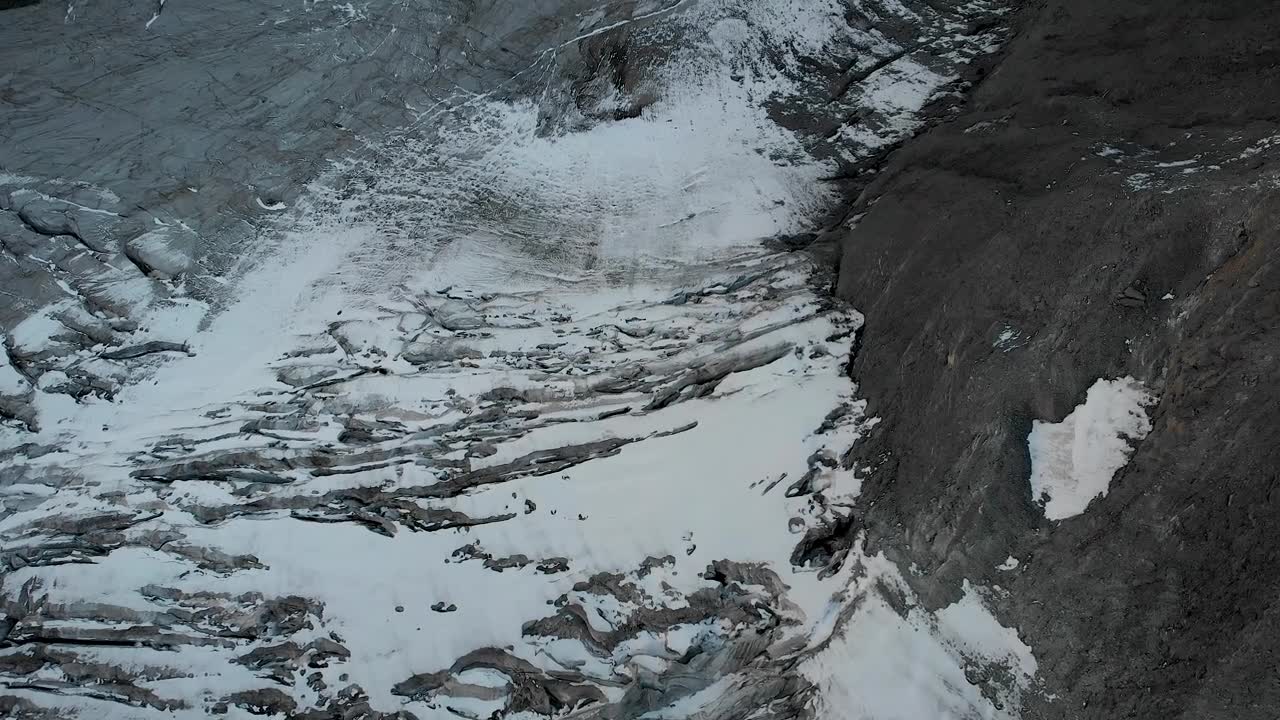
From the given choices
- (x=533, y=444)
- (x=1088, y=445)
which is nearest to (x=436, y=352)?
(x=533, y=444)

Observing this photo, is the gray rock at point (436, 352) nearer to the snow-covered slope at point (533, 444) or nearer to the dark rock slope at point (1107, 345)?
the snow-covered slope at point (533, 444)

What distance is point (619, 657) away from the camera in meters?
3.46

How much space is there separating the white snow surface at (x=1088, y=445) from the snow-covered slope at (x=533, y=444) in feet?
2.09

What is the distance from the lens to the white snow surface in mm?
3029

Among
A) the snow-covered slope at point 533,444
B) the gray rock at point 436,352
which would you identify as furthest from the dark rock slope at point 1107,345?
the gray rock at point 436,352

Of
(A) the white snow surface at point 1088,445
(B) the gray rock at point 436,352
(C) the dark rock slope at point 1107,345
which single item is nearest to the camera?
(C) the dark rock slope at point 1107,345

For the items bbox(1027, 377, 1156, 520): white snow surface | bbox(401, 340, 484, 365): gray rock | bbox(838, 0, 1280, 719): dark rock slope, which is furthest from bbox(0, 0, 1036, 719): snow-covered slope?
bbox(1027, 377, 1156, 520): white snow surface

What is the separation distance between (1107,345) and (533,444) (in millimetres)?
2618

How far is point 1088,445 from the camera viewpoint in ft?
10.1

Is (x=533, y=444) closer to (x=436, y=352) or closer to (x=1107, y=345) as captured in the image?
(x=436, y=352)

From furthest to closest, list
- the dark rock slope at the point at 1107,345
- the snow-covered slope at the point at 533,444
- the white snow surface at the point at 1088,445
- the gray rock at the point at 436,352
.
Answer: the gray rock at the point at 436,352 < the snow-covered slope at the point at 533,444 < the white snow surface at the point at 1088,445 < the dark rock slope at the point at 1107,345

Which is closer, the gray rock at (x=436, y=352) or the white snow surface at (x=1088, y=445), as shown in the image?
the white snow surface at (x=1088, y=445)

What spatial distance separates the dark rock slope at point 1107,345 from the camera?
274 centimetres

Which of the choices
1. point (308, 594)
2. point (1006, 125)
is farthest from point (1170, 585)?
point (308, 594)
